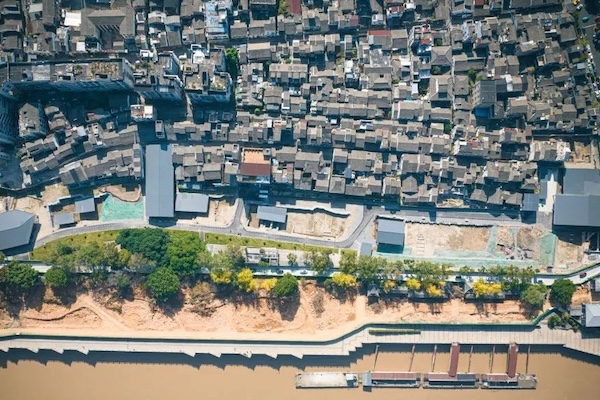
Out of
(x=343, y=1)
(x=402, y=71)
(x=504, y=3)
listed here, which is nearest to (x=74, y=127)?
(x=343, y=1)

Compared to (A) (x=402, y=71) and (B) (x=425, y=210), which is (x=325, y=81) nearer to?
(A) (x=402, y=71)

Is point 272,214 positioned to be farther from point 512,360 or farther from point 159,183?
point 512,360

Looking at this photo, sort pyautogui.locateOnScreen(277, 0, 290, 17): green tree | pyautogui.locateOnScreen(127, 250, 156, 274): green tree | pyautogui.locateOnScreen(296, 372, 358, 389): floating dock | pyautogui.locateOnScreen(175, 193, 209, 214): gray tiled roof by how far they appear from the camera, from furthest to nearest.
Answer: pyautogui.locateOnScreen(277, 0, 290, 17): green tree, pyautogui.locateOnScreen(175, 193, 209, 214): gray tiled roof, pyautogui.locateOnScreen(296, 372, 358, 389): floating dock, pyautogui.locateOnScreen(127, 250, 156, 274): green tree

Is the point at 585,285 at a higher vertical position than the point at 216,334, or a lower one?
higher

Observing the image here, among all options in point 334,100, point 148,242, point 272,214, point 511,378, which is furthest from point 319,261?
point 511,378

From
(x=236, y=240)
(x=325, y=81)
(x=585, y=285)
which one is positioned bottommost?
(x=585, y=285)

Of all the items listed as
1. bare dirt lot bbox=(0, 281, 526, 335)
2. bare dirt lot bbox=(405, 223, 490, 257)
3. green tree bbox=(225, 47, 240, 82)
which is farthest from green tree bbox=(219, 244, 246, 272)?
green tree bbox=(225, 47, 240, 82)

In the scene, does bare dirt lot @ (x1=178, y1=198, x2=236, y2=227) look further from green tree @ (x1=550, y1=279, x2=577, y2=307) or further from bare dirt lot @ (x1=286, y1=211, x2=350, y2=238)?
green tree @ (x1=550, y1=279, x2=577, y2=307)
